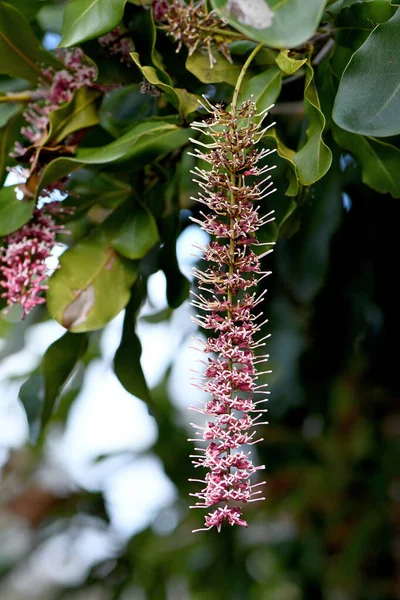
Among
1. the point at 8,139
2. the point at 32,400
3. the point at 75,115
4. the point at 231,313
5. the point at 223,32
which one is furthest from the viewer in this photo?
the point at 32,400

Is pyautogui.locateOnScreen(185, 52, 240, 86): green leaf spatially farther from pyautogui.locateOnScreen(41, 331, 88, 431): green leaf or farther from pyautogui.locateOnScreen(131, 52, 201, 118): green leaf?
pyautogui.locateOnScreen(41, 331, 88, 431): green leaf

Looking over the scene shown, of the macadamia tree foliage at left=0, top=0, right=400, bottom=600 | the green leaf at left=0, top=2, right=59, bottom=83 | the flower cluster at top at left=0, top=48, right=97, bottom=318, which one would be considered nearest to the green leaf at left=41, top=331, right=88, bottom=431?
the macadamia tree foliage at left=0, top=0, right=400, bottom=600

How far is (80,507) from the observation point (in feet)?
7.72

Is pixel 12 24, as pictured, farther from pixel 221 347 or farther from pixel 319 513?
pixel 319 513

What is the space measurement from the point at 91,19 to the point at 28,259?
0.27 m

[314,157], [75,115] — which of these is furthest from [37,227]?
[314,157]

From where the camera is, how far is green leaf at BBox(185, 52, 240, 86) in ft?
2.60

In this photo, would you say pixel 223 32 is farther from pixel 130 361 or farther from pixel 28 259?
pixel 130 361

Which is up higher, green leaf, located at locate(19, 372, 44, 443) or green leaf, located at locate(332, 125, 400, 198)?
green leaf, located at locate(332, 125, 400, 198)

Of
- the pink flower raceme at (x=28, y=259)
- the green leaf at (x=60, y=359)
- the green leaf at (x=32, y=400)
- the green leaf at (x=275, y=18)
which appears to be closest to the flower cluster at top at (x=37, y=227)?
the pink flower raceme at (x=28, y=259)

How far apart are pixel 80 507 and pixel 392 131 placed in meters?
1.96

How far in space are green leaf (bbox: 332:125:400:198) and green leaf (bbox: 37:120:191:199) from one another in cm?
20

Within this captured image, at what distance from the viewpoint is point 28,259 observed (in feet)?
2.71

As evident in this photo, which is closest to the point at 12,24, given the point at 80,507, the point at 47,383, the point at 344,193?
the point at 47,383
